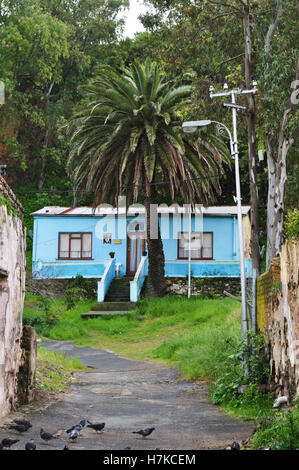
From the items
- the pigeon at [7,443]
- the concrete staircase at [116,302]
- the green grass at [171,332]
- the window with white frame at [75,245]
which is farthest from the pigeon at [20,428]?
the window with white frame at [75,245]

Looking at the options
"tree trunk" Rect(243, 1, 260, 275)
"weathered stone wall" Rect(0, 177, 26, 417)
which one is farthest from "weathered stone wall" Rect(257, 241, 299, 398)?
"weathered stone wall" Rect(0, 177, 26, 417)

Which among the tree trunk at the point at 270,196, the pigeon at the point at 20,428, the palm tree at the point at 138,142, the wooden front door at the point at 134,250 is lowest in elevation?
the pigeon at the point at 20,428

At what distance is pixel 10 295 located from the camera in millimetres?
10984

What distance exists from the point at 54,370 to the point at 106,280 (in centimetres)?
1394

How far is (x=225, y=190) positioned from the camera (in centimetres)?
4253

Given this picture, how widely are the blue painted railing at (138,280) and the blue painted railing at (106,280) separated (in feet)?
4.59

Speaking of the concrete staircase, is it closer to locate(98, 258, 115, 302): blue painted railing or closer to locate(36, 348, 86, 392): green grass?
locate(98, 258, 115, 302): blue painted railing

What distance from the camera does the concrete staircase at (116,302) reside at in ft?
90.2

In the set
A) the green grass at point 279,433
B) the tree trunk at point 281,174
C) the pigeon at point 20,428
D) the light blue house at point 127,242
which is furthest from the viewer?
the light blue house at point 127,242

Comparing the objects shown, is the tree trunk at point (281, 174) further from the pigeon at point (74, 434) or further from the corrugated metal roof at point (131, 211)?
the corrugated metal roof at point (131, 211)

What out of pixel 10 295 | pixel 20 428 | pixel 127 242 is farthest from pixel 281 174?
pixel 127 242

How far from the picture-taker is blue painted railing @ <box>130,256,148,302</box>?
2895 cm

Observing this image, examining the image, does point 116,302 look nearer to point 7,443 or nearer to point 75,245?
point 75,245

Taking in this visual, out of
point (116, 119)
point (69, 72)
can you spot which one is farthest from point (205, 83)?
point (69, 72)
